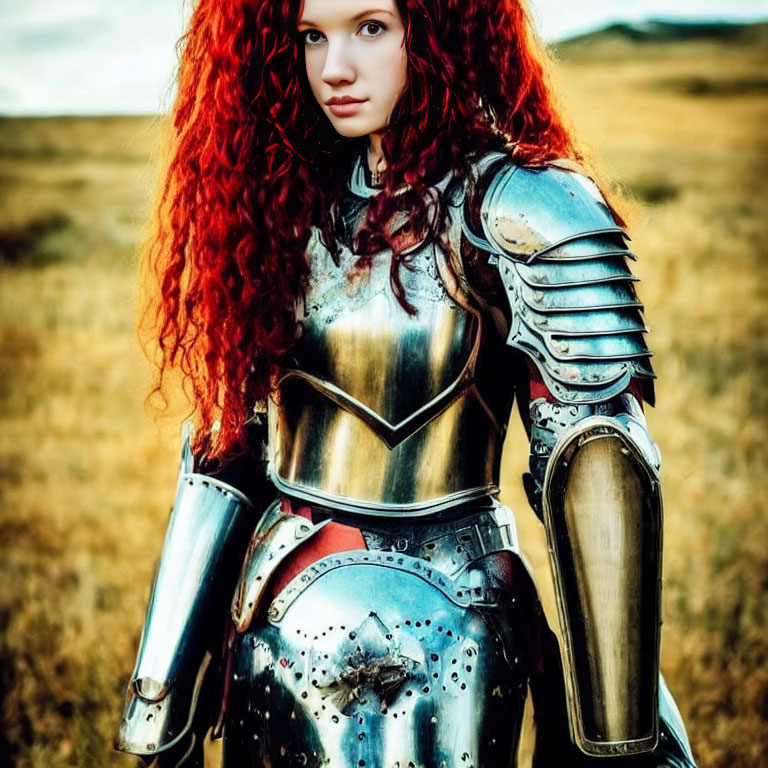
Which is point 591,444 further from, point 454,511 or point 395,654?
point 395,654

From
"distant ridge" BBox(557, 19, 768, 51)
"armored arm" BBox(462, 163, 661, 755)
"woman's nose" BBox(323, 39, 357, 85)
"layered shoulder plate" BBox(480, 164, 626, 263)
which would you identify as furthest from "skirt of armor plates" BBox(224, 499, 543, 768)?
"distant ridge" BBox(557, 19, 768, 51)

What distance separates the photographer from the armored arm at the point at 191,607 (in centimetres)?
206

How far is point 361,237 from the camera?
1.95 metres

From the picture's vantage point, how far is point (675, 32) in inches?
485

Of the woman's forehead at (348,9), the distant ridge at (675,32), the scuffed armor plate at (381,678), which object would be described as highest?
the distant ridge at (675,32)

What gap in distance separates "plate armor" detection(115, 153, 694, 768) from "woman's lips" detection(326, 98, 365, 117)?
15 cm

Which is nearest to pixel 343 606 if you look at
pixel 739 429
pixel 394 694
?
pixel 394 694

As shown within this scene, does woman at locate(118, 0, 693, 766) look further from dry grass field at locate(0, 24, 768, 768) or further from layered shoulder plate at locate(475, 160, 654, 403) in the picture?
dry grass field at locate(0, 24, 768, 768)

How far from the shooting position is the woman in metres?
1.80

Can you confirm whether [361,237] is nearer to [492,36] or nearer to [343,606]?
[492,36]

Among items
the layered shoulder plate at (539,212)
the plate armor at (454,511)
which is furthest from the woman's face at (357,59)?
the layered shoulder plate at (539,212)

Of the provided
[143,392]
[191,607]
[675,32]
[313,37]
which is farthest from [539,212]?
[675,32]

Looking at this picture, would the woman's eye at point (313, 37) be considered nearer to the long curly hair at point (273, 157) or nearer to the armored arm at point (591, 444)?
the long curly hair at point (273, 157)

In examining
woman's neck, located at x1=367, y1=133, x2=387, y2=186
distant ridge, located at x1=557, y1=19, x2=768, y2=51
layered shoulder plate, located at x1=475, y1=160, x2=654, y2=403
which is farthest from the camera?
distant ridge, located at x1=557, y1=19, x2=768, y2=51
